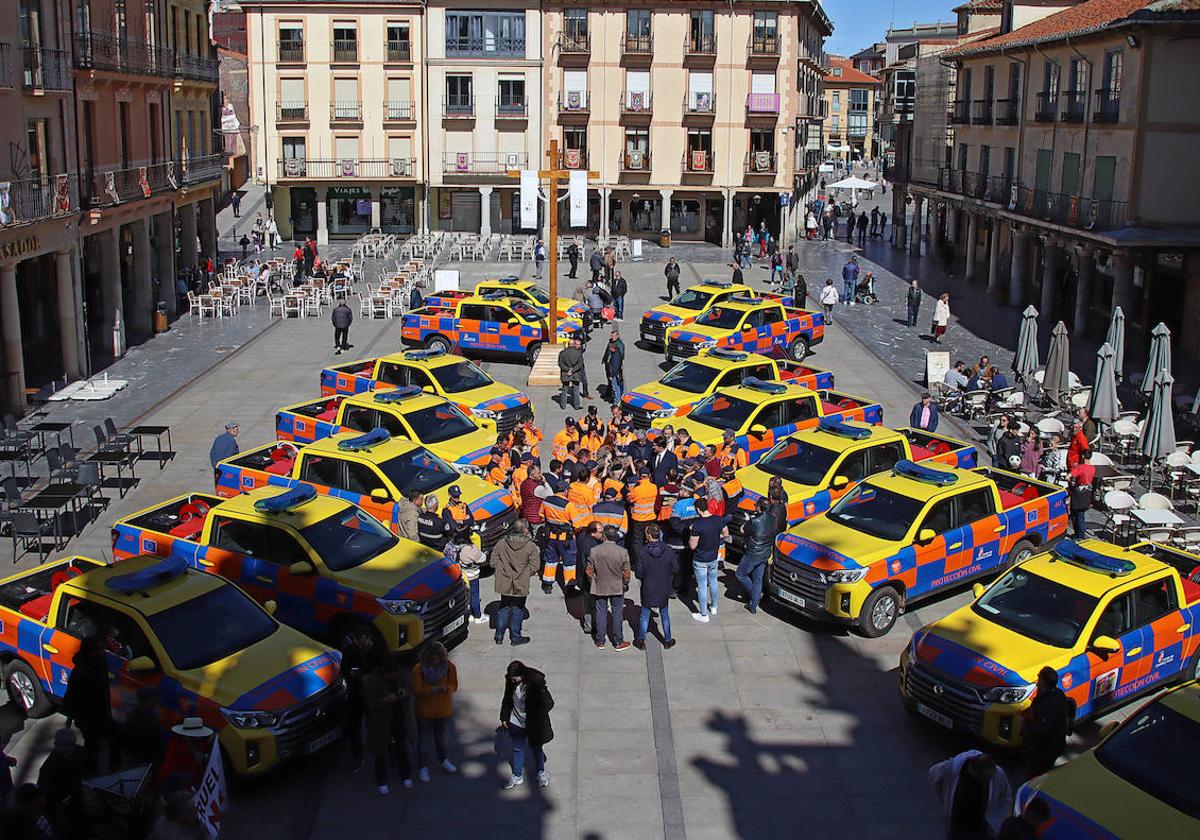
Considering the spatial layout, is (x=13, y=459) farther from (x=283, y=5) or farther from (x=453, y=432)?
(x=283, y=5)

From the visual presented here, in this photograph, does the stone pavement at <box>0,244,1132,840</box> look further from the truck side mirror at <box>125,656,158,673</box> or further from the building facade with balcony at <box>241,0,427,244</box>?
the building facade with balcony at <box>241,0,427,244</box>

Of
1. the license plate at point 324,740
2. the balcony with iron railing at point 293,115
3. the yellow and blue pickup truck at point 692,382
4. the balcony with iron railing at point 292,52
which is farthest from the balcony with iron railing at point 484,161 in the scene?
the license plate at point 324,740

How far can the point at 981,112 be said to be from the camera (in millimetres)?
44094

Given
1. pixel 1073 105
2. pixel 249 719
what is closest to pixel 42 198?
pixel 249 719

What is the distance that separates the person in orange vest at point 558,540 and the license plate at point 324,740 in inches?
177

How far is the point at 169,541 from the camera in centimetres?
1495

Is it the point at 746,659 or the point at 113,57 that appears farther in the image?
the point at 113,57

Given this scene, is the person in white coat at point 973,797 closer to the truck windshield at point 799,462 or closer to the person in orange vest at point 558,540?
the person in orange vest at point 558,540

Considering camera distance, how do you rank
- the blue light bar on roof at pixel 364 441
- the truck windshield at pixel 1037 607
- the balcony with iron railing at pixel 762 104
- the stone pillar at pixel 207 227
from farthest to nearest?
the balcony with iron railing at pixel 762 104 < the stone pillar at pixel 207 227 < the blue light bar on roof at pixel 364 441 < the truck windshield at pixel 1037 607

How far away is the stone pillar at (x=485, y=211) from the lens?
56.0 meters

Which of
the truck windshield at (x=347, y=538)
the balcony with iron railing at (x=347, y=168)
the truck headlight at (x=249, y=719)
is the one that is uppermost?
the balcony with iron railing at (x=347, y=168)

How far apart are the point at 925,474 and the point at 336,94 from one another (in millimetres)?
44332

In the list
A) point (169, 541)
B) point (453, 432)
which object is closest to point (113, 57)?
point (453, 432)

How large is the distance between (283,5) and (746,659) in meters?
47.1
